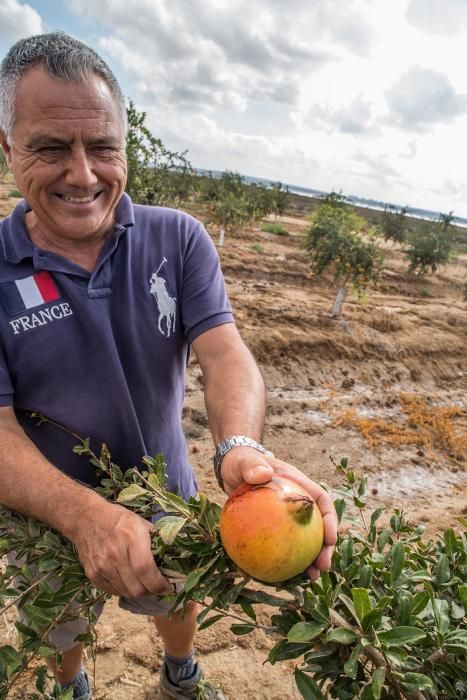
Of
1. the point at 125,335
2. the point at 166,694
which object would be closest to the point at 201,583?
the point at 125,335

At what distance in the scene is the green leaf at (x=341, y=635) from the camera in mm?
948

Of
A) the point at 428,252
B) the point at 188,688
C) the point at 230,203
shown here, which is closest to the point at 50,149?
the point at 188,688

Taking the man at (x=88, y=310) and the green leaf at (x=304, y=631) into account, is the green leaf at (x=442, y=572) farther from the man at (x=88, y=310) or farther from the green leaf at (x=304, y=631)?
the man at (x=88, y=310)

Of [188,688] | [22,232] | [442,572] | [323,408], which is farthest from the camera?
[323,408]

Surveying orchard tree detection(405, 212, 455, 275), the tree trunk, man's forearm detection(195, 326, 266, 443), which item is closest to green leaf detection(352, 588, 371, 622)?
man's forearm detection(195, 326, 266, 443)

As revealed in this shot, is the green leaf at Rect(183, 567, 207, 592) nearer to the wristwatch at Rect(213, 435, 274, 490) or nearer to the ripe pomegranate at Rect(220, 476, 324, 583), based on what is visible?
the ripe pomegranate at Rect(220, 476, 324, 583)

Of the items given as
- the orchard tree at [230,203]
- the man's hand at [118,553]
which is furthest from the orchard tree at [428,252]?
the man's hand at [118,553]

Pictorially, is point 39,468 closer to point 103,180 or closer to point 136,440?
point 136,440

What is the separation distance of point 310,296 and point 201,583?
38.0 feet

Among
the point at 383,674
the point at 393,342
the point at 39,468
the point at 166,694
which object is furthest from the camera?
the point at 393,342

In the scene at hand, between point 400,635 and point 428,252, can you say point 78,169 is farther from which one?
point 428,252

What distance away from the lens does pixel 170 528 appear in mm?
1095

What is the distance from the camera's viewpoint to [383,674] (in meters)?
0.94

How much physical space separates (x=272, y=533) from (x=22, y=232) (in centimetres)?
148
